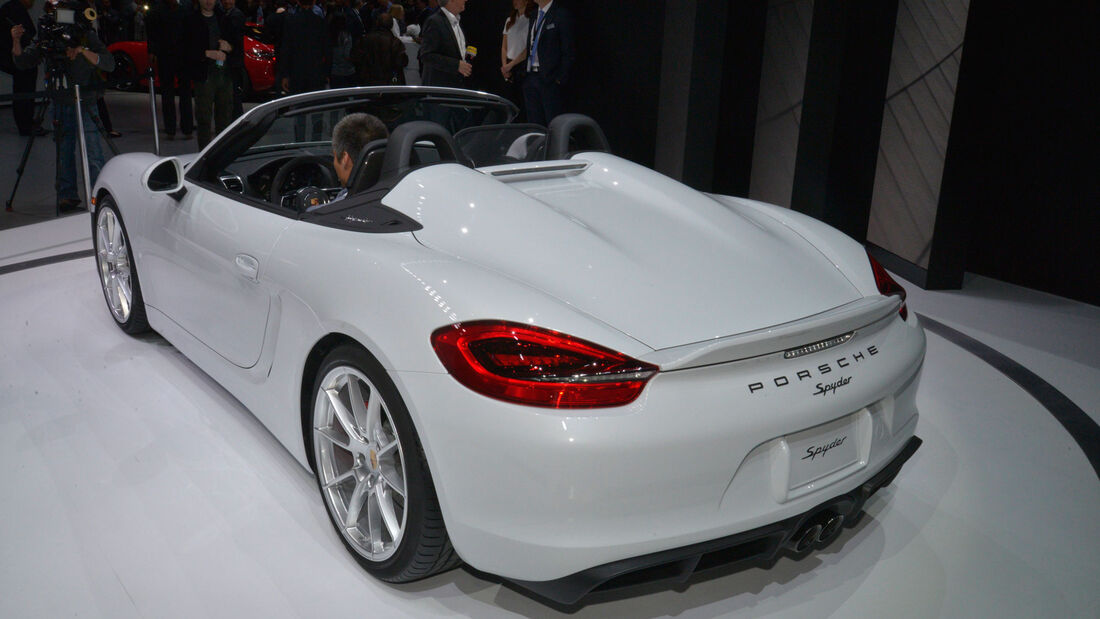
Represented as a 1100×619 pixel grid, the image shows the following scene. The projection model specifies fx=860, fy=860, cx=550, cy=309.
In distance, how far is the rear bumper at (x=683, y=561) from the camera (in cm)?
171

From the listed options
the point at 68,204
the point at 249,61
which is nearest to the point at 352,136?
the point at 68,204

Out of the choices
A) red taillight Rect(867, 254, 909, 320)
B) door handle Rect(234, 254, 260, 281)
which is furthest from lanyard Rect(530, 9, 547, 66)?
red taillight Rect(867, 254, 909, 320)

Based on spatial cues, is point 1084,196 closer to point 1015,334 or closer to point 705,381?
point 1015,334

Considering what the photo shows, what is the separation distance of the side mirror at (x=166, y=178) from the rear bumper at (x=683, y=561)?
201cm

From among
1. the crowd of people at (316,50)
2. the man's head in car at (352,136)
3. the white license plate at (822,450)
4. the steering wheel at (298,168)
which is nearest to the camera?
the white license plate at (822,450)

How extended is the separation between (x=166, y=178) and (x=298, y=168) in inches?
18.4

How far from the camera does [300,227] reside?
235 centimetres

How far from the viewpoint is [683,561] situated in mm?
1752

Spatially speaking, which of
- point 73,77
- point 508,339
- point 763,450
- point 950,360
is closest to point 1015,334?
point 950,360

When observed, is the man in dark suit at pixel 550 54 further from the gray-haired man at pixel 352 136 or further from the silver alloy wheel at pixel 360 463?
the silver alloy wheel at pixel 360 463

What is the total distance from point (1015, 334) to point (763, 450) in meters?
3.17

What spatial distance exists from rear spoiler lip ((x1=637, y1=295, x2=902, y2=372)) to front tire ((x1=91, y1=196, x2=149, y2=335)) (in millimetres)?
2671

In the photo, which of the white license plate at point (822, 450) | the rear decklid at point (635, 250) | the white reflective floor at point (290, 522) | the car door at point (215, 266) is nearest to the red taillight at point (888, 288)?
the rear decklid at point (635, 250)

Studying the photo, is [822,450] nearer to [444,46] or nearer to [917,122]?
[917,122]
